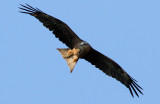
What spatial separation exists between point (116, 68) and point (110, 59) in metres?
0.37

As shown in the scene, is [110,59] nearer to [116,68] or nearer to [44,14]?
[116,68]

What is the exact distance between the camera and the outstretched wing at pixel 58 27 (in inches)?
618

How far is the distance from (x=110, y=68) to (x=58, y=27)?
2.11 meters

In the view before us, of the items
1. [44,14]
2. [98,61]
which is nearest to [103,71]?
[98,61]

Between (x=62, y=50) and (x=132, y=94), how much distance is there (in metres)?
2.64

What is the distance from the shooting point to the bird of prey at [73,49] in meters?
15.6

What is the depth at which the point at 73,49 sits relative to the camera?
1565 cm

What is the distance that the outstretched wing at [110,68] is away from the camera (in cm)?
1606

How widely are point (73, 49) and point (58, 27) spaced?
82 cm

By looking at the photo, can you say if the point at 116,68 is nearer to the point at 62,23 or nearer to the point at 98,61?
the point at 98,61

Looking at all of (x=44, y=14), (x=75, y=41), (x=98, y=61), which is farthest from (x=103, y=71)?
(x=44, y=14)

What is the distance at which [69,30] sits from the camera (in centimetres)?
1573

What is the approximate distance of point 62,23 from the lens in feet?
51.4

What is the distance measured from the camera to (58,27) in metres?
15.7
